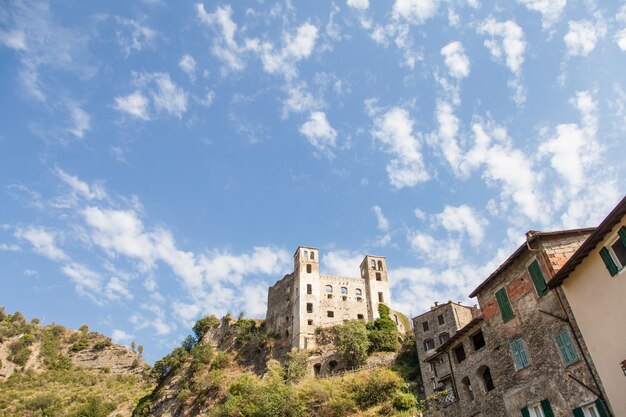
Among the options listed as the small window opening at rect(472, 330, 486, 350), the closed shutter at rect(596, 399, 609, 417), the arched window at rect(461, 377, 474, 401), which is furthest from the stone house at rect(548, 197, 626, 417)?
the arched window at rect(461, 377, 474, 401)

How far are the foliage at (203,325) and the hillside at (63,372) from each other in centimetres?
1570

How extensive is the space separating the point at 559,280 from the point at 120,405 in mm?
75989

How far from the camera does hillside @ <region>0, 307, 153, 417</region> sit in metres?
74.6

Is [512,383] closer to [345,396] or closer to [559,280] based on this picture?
[559,280]

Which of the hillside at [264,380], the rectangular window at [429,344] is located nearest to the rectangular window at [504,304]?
the hillside at [264,380]

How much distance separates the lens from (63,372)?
9412 cm

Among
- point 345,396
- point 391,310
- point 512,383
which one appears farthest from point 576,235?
point 391,310

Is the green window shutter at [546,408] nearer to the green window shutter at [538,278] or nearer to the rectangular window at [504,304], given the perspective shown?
the rectangular window at [504,304]

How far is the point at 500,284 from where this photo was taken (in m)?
24.3

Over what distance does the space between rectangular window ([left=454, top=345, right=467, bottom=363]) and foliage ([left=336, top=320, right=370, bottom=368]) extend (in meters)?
26.0

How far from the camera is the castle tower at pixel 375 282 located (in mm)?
67875

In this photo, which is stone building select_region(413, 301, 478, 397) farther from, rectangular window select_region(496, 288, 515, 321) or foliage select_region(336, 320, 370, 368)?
rectangular window select_region(496, 288, 515, 321)

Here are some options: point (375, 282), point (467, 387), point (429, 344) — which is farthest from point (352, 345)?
point (467, 387)

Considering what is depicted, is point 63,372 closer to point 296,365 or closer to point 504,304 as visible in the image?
point 296,365
